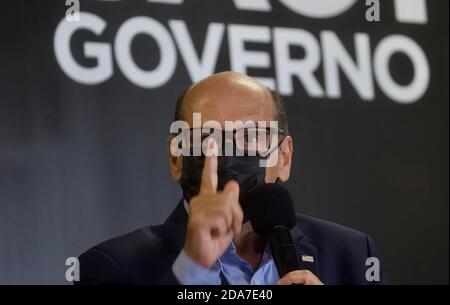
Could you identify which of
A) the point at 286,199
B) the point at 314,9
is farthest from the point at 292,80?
the point at 286,199

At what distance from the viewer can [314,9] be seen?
9.71ft

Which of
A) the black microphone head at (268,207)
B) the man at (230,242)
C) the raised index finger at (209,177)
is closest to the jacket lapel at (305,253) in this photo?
the man at (230,242)

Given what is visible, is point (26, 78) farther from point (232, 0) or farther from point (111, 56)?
point (232, 0)

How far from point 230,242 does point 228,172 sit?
0.73 ft

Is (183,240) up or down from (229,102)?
down

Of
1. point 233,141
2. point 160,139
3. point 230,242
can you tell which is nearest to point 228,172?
point 233,141

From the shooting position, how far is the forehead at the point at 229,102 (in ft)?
7.59

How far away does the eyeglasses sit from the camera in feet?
7.33

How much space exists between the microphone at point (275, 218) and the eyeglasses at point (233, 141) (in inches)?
5.5

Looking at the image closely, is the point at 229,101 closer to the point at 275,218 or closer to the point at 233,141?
the point at 233,141

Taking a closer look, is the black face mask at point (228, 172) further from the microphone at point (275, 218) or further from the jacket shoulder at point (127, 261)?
the jacket shoulder at point (127, 261)

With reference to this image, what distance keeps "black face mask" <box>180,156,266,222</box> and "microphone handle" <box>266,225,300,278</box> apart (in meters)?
0.16

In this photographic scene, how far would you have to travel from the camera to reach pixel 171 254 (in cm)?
234
